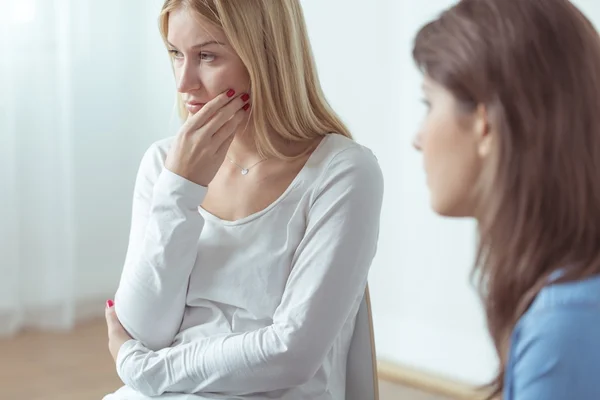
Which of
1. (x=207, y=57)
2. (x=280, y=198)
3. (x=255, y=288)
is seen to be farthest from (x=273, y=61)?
(x=255, y=288)

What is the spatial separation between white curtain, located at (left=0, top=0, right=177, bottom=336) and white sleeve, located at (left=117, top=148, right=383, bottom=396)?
1.85 m

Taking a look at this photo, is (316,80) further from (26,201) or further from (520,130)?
(26,201)

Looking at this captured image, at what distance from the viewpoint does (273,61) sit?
150cm

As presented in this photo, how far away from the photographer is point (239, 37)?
58.2 inches

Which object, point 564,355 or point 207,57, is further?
point 207,57

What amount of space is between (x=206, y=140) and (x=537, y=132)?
78cm

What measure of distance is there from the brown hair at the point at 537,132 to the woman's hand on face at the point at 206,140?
0.71 metres

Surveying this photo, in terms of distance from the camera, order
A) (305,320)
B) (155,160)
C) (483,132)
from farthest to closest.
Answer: (155,160) → (305,320) → (483,132)

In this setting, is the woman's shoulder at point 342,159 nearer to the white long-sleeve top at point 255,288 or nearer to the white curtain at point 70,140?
the white long-sleeve top at point 255,288

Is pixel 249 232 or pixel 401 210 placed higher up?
pixel 249 232

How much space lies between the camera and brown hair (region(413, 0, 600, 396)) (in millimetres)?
835

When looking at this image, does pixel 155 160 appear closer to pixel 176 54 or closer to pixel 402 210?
pixel 176 54

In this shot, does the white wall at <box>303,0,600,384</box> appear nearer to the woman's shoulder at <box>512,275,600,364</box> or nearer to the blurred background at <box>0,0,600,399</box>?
the blurred background at <box>0,0,600,399</box>

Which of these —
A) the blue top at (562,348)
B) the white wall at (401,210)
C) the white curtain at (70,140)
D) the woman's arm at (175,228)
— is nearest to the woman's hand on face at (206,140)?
the woman's arm at (175,228)
